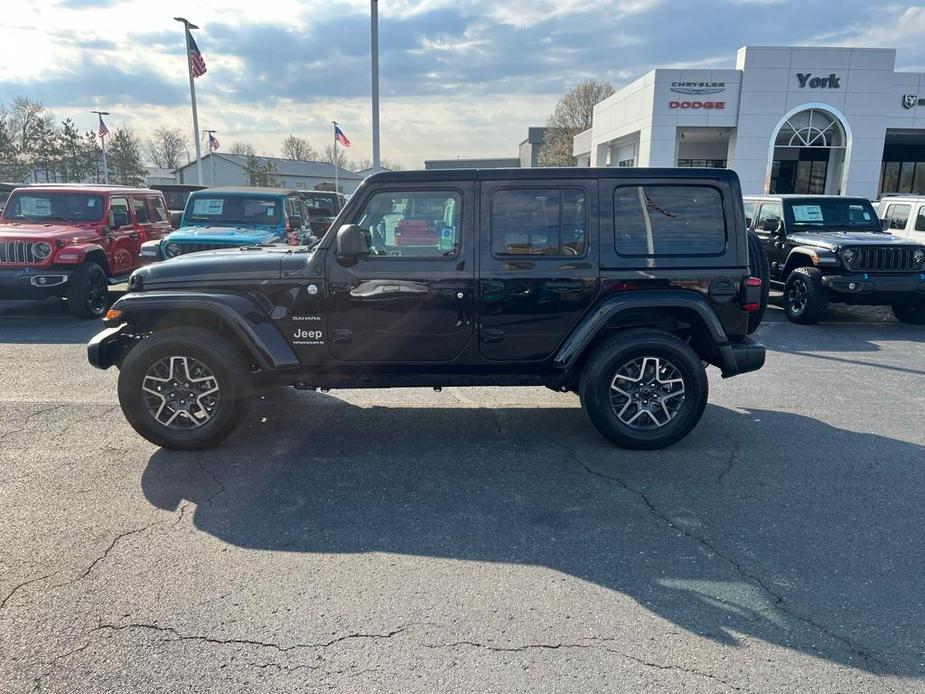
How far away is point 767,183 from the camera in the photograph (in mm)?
26859

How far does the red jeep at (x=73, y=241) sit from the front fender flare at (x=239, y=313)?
5837 millimetres

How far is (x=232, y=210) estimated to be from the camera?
10672 millimetres

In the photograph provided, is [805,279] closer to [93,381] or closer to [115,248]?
[93,381]

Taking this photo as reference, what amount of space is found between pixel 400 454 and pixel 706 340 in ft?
8.03

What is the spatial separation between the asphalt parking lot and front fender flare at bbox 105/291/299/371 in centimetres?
73

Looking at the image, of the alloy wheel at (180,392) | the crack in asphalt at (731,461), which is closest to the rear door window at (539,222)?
the crack in asphalt at (731,461)

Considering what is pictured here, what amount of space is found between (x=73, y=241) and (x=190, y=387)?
6556mm

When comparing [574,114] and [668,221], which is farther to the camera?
[574,114]

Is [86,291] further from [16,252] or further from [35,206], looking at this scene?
[35,206]

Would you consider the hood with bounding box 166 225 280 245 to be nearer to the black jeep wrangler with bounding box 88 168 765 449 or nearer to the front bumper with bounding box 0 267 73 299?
the front bumper with bounding box 0 267 73 299

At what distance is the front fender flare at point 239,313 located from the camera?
14.6ft

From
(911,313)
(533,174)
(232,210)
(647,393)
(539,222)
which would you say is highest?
(533,174)

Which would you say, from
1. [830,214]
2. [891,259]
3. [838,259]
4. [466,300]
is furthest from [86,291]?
[830,214]

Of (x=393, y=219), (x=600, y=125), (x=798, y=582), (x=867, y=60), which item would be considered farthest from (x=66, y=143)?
(x=798, y=582)
